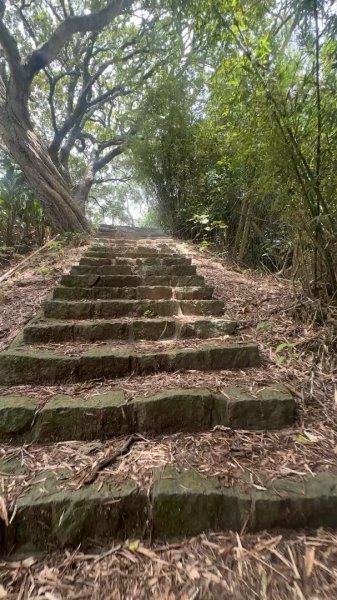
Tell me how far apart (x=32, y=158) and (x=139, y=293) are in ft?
13.2

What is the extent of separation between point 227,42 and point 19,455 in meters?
2.68

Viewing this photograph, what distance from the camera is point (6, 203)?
4699 millimetres

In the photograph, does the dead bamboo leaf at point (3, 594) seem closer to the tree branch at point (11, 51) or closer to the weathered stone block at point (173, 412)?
the weathered stone block at point (173, 412)

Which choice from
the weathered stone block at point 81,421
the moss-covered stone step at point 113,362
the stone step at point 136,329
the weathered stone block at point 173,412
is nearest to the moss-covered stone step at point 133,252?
the stone step at point 136,329

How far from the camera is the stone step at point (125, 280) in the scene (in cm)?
264

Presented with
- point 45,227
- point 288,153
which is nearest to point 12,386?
point 288,153

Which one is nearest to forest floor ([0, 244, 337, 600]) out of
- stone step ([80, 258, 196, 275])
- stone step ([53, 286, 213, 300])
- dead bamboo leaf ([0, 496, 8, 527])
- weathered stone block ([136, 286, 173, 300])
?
dead bamboo leaf ([0, 496, 8, 527])

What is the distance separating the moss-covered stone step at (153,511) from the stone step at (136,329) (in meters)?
1.00

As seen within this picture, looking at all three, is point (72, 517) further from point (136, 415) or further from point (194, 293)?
point (194, 293)

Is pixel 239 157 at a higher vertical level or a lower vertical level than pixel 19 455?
higher

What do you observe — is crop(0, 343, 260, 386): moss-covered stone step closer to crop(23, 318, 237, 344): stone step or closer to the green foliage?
crop(23, 318, 237, 344): stone step

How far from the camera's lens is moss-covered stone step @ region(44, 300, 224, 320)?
2207mm

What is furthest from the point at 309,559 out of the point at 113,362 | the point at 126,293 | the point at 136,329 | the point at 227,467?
the point at 126,293

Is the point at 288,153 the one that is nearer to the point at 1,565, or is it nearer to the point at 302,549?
the point at 302,549
